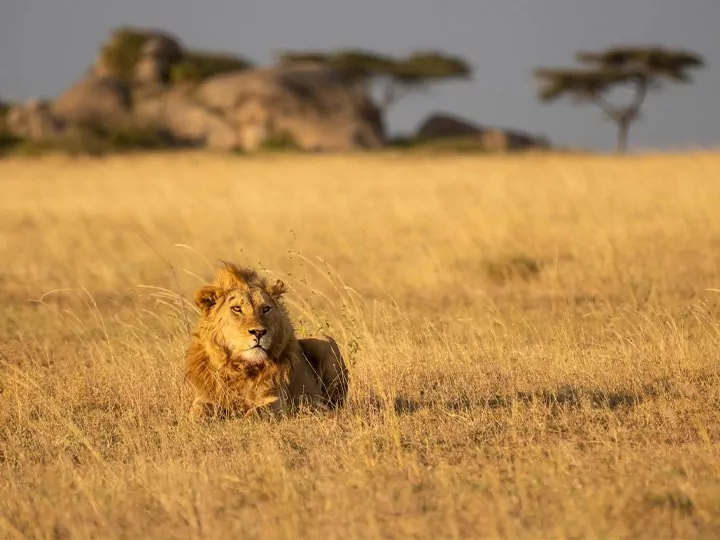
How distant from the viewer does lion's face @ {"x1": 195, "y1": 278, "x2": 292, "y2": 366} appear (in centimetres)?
599

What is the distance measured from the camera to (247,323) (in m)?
5.97

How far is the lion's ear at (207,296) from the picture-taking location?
20.1 feet

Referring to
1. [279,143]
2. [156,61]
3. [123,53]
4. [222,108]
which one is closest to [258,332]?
[279,143]

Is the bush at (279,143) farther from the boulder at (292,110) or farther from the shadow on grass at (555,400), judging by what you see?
the shadow on grass at (555,400)

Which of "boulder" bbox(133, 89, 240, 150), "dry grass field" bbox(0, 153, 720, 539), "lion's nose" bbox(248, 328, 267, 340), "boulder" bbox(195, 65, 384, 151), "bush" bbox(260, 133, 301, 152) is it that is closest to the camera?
"dry grass field" bbox(0, 153, 720, 539)

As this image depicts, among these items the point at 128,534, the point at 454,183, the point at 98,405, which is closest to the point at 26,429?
the point at 98,405

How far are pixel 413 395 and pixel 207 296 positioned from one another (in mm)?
1314

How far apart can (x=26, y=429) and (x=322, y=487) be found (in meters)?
2.09

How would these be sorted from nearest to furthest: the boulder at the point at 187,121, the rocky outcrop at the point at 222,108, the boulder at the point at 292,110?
the boulder at the point at 187,121 < the rocky outcrop at the point at 222,108 < the boulder at the point at 292,110

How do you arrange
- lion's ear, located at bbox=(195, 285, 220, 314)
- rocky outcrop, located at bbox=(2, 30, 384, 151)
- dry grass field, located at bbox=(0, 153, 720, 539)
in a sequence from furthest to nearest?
rocky outcrop, located at bbox=(2, 30, 384, 151)
lion's ear, located at bbox=(195, 285, 220, 314)
dry grass field, located at bbox=(0, 153, 720, 539)

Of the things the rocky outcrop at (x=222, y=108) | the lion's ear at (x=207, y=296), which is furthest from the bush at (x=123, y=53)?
the lion's ear at (x=207, y=296)

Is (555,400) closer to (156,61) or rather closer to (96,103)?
(96,103)

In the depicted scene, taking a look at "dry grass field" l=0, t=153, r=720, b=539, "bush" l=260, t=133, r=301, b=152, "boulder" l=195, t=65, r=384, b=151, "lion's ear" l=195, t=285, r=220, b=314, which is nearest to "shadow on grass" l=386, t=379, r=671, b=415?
"dry grass field" l=0, t=153, r=720, b=539

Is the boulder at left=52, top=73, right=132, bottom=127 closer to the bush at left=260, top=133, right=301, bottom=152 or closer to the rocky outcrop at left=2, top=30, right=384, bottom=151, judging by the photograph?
the rocky outcrop at left=2, top=30, right=384, bottom=151
